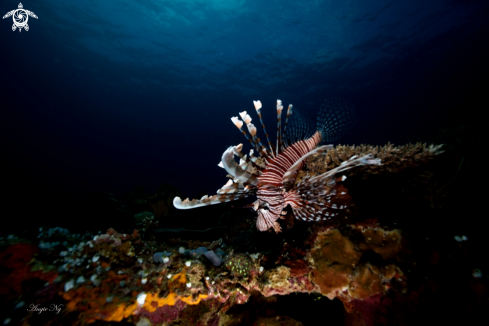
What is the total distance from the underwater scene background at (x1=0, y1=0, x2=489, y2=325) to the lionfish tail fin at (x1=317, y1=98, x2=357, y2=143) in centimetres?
129

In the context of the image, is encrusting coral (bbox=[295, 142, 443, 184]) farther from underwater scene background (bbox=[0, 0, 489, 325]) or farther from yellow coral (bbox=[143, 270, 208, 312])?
yellow coral (bbox=[143, 270, 208, 312])

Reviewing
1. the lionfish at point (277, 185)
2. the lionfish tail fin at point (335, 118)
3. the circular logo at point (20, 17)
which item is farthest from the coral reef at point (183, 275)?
the circular logo at point (20, 17)

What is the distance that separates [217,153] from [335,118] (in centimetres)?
7264

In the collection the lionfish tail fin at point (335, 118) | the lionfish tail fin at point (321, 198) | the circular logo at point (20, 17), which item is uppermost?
the circular logo at point (20, 17)

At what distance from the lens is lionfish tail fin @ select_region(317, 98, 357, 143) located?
4.50 meters

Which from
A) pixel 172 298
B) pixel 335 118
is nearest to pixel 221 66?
pixel 335 118

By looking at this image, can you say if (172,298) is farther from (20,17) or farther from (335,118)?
(20,17)

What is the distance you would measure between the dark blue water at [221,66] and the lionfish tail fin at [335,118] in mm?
7182

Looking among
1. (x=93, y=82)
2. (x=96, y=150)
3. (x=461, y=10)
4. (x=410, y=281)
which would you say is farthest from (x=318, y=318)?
(x=96, y=150)

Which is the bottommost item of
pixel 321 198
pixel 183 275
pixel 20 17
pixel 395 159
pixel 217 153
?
pixel 183 275

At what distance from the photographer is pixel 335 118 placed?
4594mm

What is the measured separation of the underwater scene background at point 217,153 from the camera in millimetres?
1651

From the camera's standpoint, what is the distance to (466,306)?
129 cm

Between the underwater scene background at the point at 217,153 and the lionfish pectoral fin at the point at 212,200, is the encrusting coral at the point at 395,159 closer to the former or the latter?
the underwater scene background at the point at 217,153
